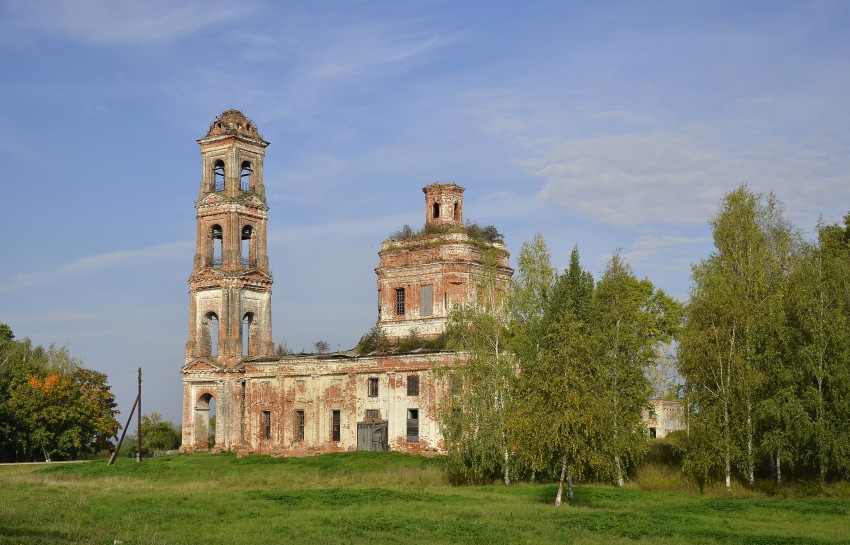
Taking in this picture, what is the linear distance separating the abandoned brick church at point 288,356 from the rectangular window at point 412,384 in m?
0.05

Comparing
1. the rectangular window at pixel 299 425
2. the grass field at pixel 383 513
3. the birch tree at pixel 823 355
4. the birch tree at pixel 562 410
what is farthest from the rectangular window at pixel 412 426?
the birch tree at pixel 823 355

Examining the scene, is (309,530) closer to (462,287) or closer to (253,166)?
(462,287)

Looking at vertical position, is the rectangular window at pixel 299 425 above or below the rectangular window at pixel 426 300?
below

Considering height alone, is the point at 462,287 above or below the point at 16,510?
above

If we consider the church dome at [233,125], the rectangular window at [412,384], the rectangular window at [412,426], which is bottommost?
the rectangular window at [412,426]

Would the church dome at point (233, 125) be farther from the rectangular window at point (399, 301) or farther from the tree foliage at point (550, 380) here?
the tree foliage at point (550, 380)

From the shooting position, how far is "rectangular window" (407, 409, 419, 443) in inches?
2040

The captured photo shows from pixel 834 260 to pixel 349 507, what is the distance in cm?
2096

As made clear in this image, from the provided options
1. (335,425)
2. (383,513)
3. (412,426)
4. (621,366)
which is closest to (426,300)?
(412,426)

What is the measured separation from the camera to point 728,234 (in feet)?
141

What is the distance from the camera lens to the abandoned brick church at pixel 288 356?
52938mm

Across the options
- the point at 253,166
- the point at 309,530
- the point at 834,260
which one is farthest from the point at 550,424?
the point at 253,166

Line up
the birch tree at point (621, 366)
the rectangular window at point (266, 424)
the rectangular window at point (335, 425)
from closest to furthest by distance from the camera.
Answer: the birch tree at point (621, 366)
the rectangular window at point (335, 425)
the rectangular window at point (266, 424)

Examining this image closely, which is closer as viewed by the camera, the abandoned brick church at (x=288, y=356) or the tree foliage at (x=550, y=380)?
the tree foliage at (x=550, y=380)
